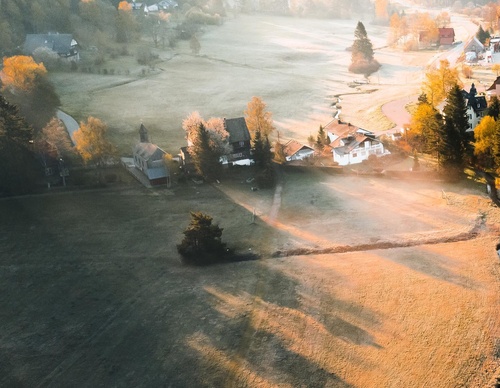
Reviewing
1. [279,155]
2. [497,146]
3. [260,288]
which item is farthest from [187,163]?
[497,146]

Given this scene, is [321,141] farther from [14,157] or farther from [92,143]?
[14,157]

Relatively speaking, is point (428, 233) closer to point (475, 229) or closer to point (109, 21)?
point (475, 229)

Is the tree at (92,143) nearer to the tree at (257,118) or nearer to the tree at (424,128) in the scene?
the tree at (257,118)

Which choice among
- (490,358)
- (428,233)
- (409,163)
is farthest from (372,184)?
(490,358)

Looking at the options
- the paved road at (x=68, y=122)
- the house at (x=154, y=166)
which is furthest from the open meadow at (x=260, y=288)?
the paved road at (x=68, y=122)

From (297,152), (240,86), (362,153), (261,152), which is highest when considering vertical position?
(240,86)

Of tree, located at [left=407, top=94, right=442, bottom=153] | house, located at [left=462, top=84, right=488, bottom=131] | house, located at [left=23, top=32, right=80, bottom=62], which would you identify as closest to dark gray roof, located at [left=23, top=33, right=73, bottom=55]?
house, located at [left=23, top=32, right=80, bottom=62]

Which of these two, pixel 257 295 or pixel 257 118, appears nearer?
pixel 257 295
